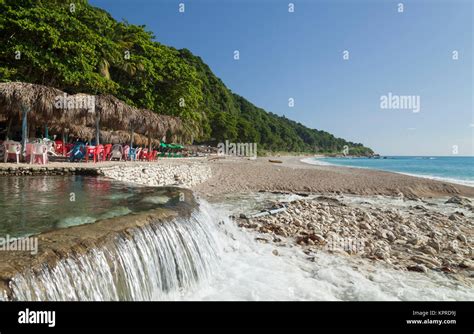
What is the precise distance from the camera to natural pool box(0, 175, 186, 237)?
4383 mm

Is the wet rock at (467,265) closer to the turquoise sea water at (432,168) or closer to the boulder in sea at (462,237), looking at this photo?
the boulder in sea at (462,237)

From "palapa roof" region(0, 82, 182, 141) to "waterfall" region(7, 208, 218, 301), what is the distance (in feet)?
34.8

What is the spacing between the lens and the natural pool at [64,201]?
4.38 m

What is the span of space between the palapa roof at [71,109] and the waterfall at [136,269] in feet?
34.8

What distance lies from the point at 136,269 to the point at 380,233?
6319mm

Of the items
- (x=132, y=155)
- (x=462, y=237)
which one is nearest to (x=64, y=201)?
(x=462, y=237)

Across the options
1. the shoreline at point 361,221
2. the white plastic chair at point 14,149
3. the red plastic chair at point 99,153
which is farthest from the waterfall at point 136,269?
the red plastic chair at point 99,153

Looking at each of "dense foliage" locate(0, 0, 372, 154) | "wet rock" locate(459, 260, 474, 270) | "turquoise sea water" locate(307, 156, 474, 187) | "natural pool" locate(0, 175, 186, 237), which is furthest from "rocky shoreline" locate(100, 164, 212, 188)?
"turquoise sea water" locate(307, 156, 474, 187)

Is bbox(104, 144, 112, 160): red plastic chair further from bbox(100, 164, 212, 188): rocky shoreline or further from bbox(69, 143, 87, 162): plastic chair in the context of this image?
bbox(100, 164, 212, 188): rocky shoreline

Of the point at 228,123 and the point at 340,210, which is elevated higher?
the point at 228,123

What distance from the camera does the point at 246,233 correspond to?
276 inches
